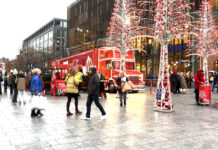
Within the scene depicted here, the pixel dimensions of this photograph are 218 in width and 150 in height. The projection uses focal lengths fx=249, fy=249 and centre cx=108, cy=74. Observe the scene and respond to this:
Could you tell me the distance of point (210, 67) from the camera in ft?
99.4

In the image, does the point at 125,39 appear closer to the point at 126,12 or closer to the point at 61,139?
the point at 126,12

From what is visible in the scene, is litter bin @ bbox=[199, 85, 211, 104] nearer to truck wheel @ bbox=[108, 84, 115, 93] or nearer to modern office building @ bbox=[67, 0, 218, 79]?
truck wheel @ bbox=[108, 84, 115, 93]

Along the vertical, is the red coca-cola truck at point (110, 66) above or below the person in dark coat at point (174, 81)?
above

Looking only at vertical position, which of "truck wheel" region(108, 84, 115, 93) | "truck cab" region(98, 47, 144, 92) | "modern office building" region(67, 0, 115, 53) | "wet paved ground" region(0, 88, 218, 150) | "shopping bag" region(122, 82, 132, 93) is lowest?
"wet paved ground" region(0, 88, 218, 150)

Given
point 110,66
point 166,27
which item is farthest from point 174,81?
point 166,27

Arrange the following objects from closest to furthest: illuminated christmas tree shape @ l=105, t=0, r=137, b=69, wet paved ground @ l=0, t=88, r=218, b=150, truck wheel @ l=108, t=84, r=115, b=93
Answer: wet paved ground @ l=0, t=88, r=218, b=150 < truck wheel @ l=108, t=84, r=115, b=93 < illuminated christmas tree shape @ l=105, t=0, r=137, b=69

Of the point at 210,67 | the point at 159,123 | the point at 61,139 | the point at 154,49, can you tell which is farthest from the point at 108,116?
the point at 154,49

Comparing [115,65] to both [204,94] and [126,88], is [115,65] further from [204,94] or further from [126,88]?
[204,94]

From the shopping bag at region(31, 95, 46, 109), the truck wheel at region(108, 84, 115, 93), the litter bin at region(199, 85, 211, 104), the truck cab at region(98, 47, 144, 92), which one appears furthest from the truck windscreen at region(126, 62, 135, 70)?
the shopping bag at region(31, 95, 46, 109)

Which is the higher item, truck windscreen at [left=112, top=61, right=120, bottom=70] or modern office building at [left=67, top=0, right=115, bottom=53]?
modern office building at [left=67, top=0, right=115, bottom=53]

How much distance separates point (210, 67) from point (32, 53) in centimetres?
4084

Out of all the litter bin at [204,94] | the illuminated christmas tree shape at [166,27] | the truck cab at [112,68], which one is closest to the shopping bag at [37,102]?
the illuminated christmas tree shape at [166,27]

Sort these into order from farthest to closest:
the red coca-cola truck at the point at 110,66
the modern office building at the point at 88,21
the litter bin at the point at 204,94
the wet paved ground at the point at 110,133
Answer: the modern office building at the point at 88,21 → the red coca-cola truck at the point at 110,66 → the litter bin at the point at 204,94 → the wet paved ground at the point at 110,133

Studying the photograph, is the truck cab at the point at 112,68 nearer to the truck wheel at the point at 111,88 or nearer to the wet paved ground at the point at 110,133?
the truck wheel at the point at 111,88
